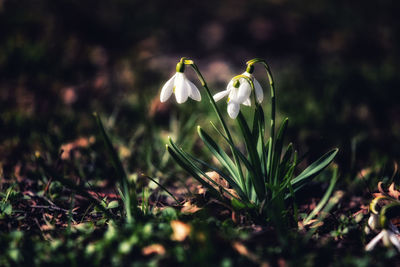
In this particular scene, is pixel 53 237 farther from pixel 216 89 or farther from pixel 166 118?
pixel 216 89

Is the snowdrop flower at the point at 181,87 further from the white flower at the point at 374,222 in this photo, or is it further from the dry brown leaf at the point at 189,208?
the white flower at the point at 374,222

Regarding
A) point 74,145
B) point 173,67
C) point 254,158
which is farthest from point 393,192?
point 173,67

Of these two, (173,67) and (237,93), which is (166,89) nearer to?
(237,93)

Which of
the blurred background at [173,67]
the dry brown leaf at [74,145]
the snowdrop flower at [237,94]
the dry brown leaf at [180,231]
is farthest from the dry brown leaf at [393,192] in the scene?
the dry brown leaf at [74,145]

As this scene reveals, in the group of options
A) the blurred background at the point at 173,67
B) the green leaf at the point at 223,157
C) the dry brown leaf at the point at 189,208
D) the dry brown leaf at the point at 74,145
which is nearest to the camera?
the dry brown leaf at the point at 189,208

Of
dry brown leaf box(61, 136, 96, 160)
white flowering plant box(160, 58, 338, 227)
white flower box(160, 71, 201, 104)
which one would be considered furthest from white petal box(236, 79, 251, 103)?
dry brown leaf box(61, 136, 96, 160)

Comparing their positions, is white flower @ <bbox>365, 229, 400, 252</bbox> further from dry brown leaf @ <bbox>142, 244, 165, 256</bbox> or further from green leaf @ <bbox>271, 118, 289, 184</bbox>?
dry brown leaf @ <bbox>142, 244, 165, 256</bbox>
